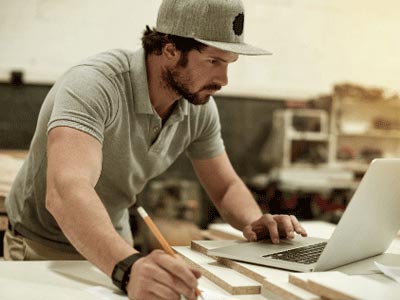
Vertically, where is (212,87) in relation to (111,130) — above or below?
above

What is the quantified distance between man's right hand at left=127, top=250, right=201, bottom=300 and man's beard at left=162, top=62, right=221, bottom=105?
71cm

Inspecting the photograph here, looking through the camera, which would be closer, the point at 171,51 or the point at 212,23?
the point at 212,23

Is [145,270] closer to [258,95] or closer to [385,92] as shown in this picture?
[258,95]

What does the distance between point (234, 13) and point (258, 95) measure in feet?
15.2

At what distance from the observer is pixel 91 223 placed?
1.16 meters

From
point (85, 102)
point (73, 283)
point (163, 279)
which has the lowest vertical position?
point (73, 283)

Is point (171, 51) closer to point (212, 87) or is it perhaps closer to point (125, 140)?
point (212, 87)

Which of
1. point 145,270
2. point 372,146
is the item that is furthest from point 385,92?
point 145,270

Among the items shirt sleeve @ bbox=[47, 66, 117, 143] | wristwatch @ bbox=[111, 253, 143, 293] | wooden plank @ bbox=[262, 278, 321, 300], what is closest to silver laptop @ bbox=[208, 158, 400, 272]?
wooden plank @ bbox=[262, 278, 321, 300]

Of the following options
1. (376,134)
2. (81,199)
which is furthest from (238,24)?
(376,134)

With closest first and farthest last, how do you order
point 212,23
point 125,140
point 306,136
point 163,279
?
point 163,279, point 212,23, point 125,140, point 306,136

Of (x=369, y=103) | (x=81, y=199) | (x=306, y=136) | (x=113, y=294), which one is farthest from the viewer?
(x=369, y=103)

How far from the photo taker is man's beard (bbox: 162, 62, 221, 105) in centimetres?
162

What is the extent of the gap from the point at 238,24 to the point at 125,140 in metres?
0.46
